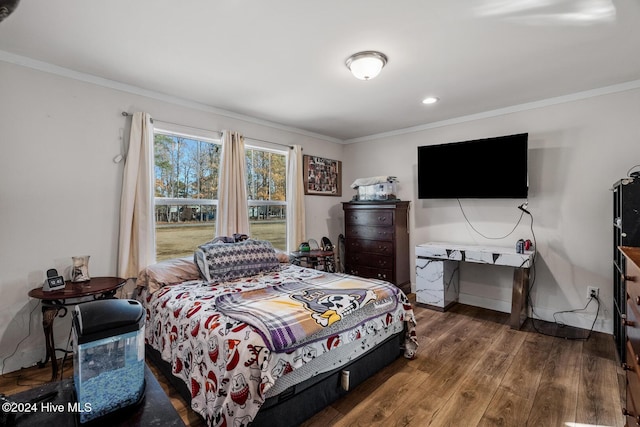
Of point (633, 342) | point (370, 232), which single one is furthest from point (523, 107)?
point (633, 342)

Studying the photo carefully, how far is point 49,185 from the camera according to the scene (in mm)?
2447

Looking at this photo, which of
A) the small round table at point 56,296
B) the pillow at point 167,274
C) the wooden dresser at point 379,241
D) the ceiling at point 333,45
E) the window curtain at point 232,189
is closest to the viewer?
the ceiling at point 333,45

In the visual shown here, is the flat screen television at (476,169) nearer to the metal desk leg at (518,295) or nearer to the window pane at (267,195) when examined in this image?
the metal desk leg at (518,295)

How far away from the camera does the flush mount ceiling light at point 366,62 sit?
2271 mm

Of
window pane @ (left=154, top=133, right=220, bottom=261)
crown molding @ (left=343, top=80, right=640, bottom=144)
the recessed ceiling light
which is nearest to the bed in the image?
window pane @ (left=154, top=133, right=220, bottom=261)

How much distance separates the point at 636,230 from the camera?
7.27ft

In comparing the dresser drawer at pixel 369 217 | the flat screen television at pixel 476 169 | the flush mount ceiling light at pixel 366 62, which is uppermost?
the flush mount ceiling light at pixel 366 62

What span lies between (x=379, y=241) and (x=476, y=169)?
5.00 ft

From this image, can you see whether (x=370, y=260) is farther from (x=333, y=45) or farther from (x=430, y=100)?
(x=333, y=45)

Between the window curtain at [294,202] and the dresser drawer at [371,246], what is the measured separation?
2.52 ft

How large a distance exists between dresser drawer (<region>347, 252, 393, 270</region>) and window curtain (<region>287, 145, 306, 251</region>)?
0.82 m

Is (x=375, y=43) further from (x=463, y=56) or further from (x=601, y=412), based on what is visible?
(x=601, y=412)

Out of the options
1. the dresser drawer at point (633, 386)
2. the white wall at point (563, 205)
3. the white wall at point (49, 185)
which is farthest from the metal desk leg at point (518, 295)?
the white wall at point (49, 185)

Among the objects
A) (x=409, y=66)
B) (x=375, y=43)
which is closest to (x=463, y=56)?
(x=409, y=66)
